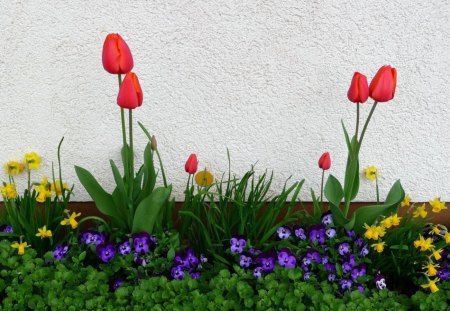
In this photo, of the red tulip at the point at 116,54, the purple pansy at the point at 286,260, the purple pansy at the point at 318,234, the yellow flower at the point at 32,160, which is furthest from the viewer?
the yellow flower at the point at 32,160

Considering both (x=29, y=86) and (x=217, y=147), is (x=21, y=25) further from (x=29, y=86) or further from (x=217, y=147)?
(x=217, y=147)

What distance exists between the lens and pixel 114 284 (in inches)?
76.7

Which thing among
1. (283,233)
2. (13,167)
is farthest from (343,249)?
(13,167)

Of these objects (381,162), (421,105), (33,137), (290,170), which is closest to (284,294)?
(290,170)

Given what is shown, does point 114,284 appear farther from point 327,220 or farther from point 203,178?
point 327,220

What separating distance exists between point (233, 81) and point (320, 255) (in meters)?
0.91

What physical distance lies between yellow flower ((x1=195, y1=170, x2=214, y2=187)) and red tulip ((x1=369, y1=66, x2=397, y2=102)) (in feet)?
3.01

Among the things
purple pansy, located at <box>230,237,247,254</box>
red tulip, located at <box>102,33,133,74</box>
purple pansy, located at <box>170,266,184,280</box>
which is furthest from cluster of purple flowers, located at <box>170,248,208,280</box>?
red tulip, located at <box>102,33,133,74</box>

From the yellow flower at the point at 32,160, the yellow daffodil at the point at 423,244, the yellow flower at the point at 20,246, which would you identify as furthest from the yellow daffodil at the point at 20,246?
the yellow daffodil at the point at 423,244

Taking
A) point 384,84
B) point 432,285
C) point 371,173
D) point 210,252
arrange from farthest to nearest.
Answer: point 371,173
point 210,252
point 432,285
point 384,84

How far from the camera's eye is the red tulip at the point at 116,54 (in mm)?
1616

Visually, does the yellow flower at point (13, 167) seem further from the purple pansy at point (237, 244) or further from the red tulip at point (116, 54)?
the purple pansy at point (237, 244)

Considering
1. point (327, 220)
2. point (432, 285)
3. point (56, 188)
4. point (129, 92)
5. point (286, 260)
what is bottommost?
point (432, 285)

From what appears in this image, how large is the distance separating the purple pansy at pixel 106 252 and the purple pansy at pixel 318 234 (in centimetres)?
82
